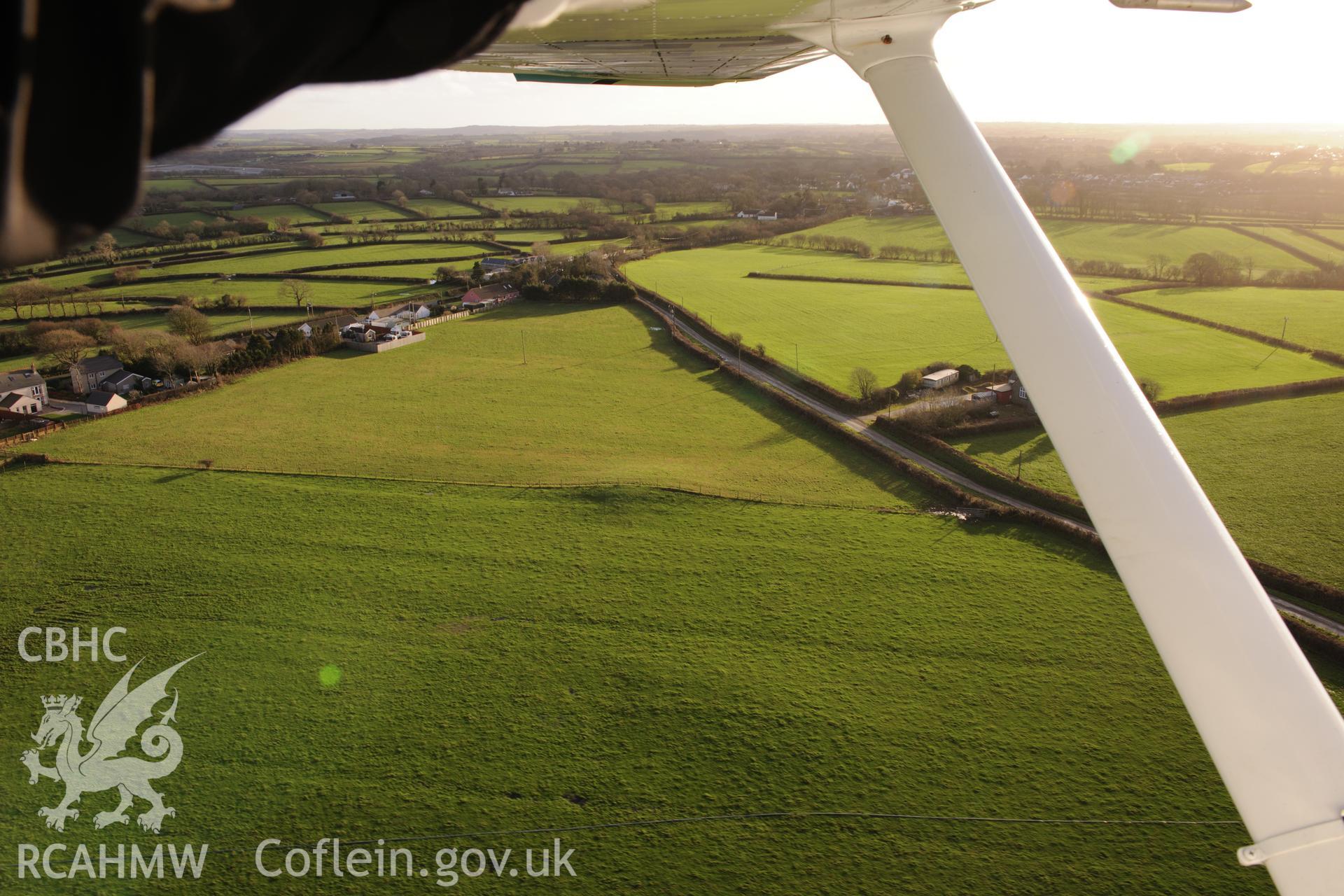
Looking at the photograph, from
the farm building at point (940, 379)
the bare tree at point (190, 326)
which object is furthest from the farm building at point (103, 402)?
the farm building at point (940, 379)

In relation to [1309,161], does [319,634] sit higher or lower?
lower

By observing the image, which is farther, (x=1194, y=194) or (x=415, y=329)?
(x=1194, y=194)

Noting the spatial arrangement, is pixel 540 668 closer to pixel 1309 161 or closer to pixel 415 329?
pixel 415 329

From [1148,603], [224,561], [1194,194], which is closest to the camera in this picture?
[1148,603]

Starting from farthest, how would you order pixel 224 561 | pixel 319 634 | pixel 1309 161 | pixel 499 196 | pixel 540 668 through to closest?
pixel 499 196
pixel 1309 161
pixel 224 561
pixel 319 634
pixel 540 668

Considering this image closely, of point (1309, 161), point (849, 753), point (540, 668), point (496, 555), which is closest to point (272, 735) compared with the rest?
point (540, 668)

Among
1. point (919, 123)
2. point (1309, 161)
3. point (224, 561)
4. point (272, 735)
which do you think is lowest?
point (272, 735)

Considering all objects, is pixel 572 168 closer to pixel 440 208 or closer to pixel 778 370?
pixel 440 208
